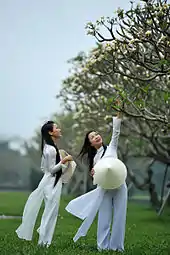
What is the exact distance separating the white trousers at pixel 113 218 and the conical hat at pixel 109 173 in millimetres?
197

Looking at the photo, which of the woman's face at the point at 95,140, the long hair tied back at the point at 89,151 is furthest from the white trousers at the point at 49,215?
the woman's face at the point at 95,140

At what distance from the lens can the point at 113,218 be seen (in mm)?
8211

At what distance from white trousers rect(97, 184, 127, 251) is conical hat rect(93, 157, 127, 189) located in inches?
7.8

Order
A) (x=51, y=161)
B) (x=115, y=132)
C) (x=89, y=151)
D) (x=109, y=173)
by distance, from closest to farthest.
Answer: (x=109, y=173) < (x=115, y=132) < (x=51, y=161) < (x=89, y=151)

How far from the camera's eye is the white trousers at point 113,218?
26.8 feet

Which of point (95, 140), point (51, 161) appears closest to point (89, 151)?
point (95, 140)

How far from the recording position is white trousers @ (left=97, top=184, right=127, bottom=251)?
26.8ft

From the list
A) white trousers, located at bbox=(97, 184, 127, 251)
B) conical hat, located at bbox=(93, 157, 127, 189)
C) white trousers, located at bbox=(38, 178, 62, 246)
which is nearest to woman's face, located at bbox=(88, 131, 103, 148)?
conical hat, located at bbox=(93, 157, 127, 189)

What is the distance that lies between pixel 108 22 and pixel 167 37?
3.86 feet

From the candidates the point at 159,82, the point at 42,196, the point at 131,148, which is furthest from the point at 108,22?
the point at 131,148

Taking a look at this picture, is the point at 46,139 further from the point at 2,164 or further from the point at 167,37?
the point at 2,164

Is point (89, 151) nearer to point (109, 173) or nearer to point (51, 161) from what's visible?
point (51, 161)

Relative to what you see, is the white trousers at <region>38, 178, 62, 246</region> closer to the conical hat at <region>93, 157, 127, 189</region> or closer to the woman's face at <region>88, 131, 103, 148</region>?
the conical hat at <region>93, 157, 127, 189</region>

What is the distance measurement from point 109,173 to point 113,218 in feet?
2.45
